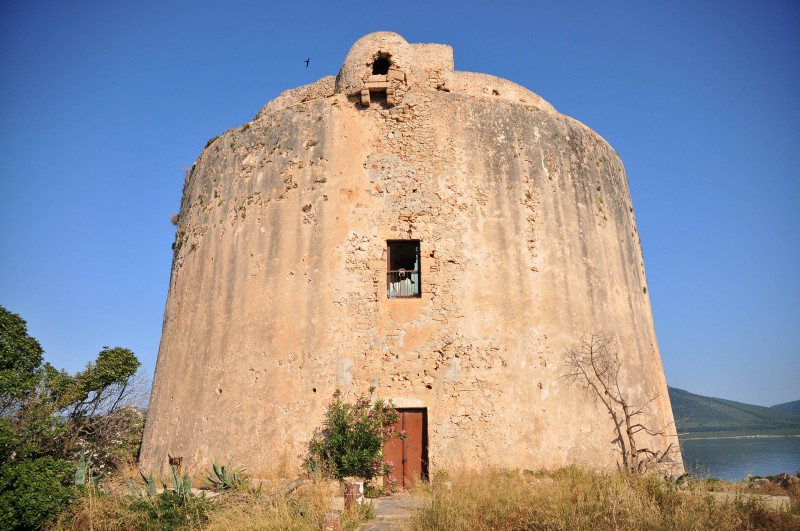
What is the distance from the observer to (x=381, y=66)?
12.8 m

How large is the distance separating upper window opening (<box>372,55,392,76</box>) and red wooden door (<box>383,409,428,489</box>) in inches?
303

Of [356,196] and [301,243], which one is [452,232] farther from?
[301,243]

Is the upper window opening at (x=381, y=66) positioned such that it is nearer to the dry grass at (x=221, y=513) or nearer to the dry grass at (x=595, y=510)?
the dry grass at (x=221, y=513)

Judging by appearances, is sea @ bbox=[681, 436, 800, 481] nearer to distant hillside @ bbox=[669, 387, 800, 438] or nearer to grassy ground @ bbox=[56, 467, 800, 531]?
grassy ground @ bbox=[56, 467, 800, 531]

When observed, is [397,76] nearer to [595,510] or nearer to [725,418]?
[595,510]

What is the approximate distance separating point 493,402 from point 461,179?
4686mm

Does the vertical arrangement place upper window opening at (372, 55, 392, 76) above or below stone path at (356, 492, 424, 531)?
above

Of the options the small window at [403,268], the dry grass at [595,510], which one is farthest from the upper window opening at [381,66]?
the dry grass at [595,510]

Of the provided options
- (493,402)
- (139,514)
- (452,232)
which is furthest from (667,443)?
(139,514)

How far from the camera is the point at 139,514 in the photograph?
7.26 meters

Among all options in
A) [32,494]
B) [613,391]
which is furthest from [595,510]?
[32,494]

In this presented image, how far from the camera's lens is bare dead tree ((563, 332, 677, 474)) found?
428 inches

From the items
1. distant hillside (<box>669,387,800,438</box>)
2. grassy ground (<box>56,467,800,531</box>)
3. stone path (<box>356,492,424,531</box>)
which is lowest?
stone path (<box>356,492,424,531</box>)

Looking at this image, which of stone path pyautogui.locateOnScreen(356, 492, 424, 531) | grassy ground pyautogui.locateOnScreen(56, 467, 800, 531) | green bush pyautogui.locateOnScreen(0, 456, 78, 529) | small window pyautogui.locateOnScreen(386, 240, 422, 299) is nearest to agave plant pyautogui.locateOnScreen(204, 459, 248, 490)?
grassy ground pyautogui.locateOnScreen(56, 467, 800, 531)
